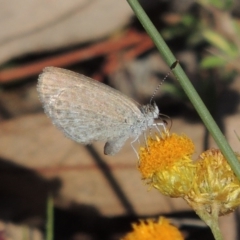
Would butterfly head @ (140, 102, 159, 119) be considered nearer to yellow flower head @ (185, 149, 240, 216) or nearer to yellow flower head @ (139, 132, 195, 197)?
yellow flower head @ (139, 132, 195, 197)

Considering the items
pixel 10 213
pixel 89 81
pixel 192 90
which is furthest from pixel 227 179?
pixel 10 213

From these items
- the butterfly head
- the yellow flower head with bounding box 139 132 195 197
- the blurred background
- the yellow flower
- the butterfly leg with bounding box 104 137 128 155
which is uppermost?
the blurred background

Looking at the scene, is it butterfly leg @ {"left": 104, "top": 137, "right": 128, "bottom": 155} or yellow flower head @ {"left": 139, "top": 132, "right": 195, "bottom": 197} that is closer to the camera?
yellow flower head @ {"left": 139, "top": 132, "right": 195, "bottom": 197}

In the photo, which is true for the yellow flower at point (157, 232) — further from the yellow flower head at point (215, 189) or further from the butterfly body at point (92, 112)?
the butterfly body at point (92, 112)

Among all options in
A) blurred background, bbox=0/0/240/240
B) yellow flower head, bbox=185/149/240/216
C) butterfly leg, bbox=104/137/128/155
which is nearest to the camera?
yellow flower head, bbox=185/149/240/216

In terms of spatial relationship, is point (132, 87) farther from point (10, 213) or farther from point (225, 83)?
point (10, 213)

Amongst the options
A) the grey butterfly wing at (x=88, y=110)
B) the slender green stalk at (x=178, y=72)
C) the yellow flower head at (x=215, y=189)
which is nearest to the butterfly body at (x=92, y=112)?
the grey butterfly wing at (x=88, y=110)

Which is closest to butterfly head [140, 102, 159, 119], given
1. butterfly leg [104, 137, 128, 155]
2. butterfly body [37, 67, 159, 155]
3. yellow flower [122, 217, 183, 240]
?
butterfly body [37, 67, 159, 155]
